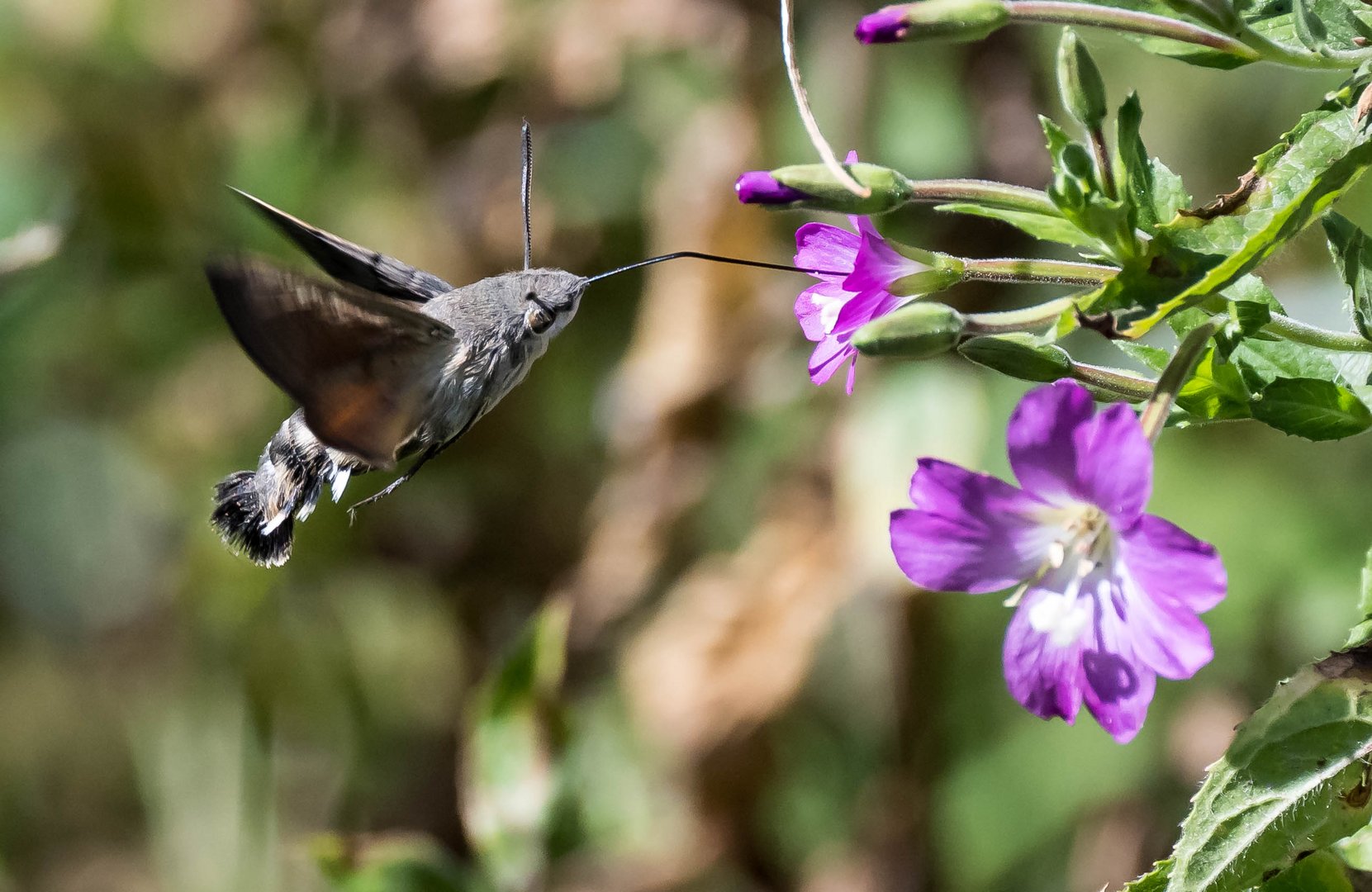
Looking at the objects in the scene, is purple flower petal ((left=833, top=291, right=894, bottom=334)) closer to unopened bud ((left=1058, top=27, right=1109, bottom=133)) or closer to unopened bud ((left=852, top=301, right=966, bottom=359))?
unopened bud ((left=852, top=301, right=966, bottom=359))

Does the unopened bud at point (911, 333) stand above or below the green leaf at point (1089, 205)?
below

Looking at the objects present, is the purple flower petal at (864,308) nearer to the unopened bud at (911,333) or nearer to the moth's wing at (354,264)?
the unopened bud at (911,333)

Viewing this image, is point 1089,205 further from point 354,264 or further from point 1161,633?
point 354,264

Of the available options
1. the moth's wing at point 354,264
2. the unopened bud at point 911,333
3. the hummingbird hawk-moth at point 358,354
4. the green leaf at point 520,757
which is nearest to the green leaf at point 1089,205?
the unopened bud at point 911,333

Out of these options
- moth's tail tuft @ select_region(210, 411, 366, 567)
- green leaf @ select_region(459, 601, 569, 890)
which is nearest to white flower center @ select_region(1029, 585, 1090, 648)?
moth's tail tuft @ select_region(210, 411, 366, 567)

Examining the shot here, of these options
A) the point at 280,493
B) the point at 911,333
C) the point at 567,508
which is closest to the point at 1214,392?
the point at 911,333

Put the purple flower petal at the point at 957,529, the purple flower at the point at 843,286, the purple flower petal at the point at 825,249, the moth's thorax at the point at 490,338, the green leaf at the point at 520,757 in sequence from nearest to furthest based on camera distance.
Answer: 1. the purple flower petal at the point at 957,529
2. the purple flower at the point at 843,286
3. the purple flower petal at the point at 825,249
4. the moth's thorax at the point at 490,338
5. the green leaf at the point at 520,757

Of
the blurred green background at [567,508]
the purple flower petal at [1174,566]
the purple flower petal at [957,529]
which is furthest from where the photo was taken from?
the blurred green background at [567,508]
